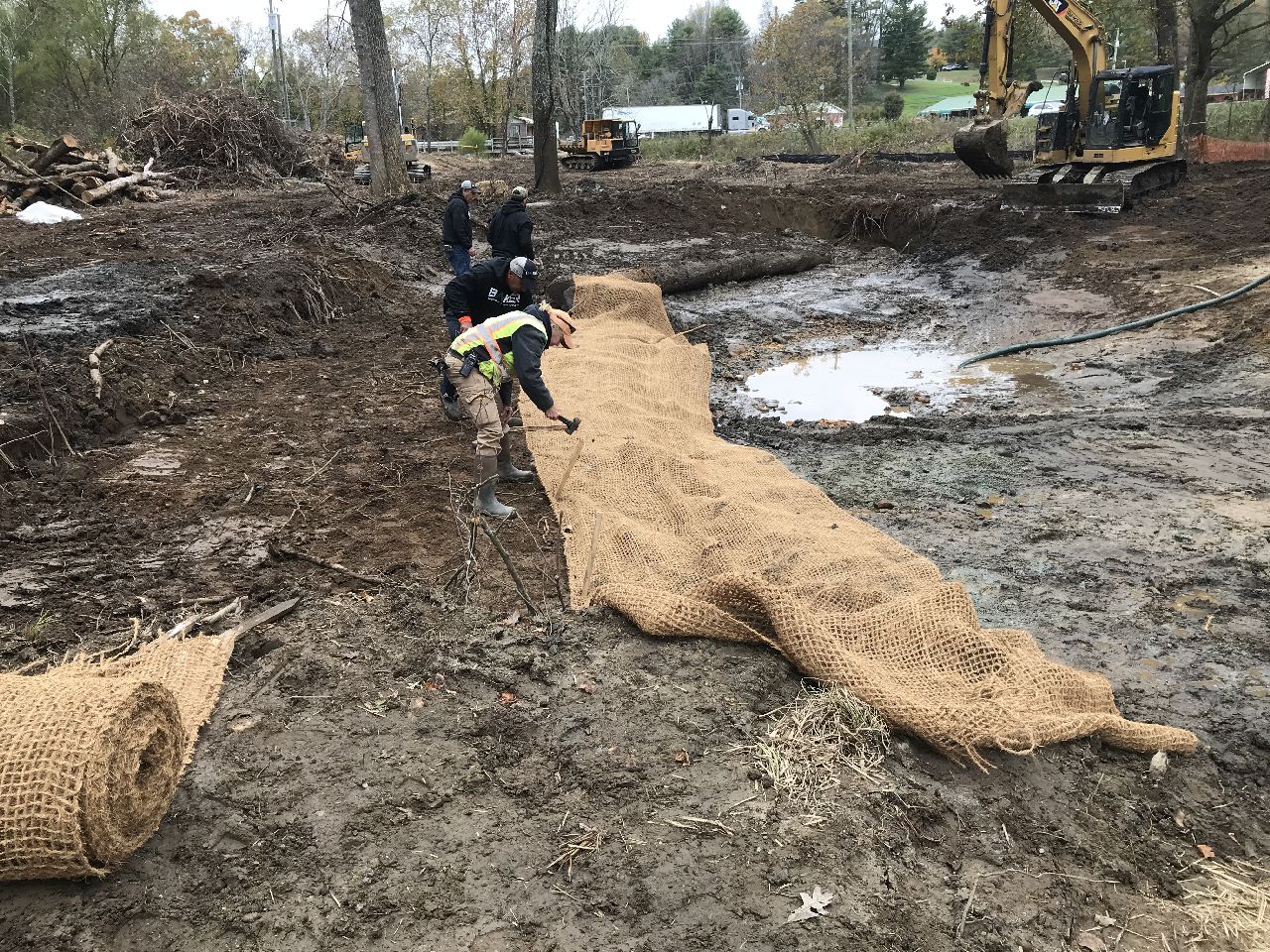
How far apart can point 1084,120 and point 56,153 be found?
2078 centimetres

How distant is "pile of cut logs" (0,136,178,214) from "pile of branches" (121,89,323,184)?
2.07m

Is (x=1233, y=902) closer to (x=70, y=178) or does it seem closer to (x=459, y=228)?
(x=459, y=228)

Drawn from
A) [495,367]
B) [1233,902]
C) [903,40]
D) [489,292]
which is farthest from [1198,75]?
[903,40]

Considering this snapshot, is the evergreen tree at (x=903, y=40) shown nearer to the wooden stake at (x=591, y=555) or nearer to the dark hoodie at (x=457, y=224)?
the dark hoodie at (x=457, y=224)

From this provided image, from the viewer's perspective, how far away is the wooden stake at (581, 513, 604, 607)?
4371mm

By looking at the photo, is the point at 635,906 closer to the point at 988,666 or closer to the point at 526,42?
the point at 988,666

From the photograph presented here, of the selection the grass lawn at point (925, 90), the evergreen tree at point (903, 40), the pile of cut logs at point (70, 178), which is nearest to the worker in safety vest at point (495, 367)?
the pile of cut logs at point (70, 178)

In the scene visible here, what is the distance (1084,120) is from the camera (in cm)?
1556

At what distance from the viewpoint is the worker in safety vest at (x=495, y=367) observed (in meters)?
5.29

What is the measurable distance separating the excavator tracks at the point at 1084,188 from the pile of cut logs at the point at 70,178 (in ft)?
59.3

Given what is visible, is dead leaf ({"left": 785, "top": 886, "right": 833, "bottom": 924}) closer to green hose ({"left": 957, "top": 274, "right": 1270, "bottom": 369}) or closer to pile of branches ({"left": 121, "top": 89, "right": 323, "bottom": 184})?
green hose ({"left": 957, "top": 274, "right": 1270, "bottom": 369})

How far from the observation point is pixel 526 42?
5247cm

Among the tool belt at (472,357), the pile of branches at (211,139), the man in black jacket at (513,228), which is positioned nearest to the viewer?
the tool belt at (472,357)

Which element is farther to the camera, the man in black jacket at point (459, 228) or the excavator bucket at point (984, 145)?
the excavator bucket at point (984, 145)
